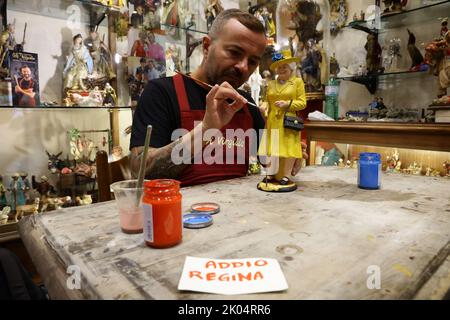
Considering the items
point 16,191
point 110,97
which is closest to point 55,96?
point 110,97

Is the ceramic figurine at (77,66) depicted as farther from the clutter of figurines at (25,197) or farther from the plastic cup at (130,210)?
the plastic cup at (130,210)

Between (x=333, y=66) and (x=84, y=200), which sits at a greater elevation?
(x=333, y=66)

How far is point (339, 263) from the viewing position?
0.64 metres

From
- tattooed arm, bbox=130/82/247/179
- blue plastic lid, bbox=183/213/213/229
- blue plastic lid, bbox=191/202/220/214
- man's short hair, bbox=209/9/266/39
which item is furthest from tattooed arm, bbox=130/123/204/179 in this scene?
man's short hair, bbox=209/9/266/39

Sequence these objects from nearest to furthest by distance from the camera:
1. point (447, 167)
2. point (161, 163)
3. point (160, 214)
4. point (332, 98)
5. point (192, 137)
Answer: point (160, 214) → point (192, 137) → point (161, 163) → point (447, 167) → point (332, 98)

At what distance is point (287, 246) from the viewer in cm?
73

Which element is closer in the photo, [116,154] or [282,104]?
[282,104]

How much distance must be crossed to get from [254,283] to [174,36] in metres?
2.67

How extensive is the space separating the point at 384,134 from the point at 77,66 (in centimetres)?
222

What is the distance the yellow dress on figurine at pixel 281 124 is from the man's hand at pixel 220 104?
15 centimetres

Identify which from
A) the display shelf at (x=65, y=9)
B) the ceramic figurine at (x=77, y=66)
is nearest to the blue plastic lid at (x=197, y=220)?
the ceramic figurine at (x=77, y=66)

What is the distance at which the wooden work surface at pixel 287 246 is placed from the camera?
0.56 m

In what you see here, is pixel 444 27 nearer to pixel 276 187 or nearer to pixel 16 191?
pixel 276 187

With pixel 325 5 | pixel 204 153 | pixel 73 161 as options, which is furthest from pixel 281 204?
pixel 325 5
